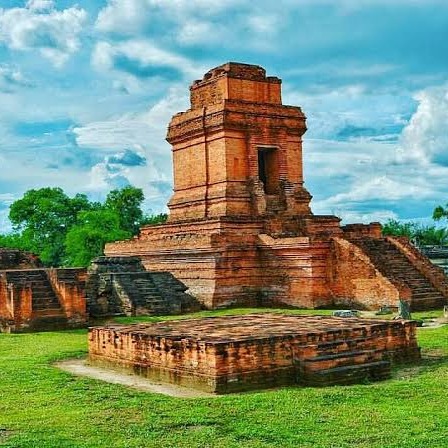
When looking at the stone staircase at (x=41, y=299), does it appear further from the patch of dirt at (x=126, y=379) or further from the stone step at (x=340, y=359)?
the stone step at (x=340, y=359)

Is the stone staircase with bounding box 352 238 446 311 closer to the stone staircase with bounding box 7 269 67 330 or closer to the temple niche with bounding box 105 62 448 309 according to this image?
the temple niche with bounding box 105 62 448 309

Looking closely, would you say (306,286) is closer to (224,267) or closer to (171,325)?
(224,267)

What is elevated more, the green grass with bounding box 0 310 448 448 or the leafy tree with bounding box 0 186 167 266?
the leafy tree with bounding box 0 186 167 266

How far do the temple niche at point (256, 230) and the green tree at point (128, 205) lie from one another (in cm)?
2015

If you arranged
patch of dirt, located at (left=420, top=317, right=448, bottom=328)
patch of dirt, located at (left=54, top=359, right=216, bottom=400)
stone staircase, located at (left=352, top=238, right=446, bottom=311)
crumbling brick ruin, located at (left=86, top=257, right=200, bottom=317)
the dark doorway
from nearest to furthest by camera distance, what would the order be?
patch of dirt, located at (left=54, top=359, right=216, bottom=400) → patch of dirt, located at (left=420, top=317, right=448, bottom=328) → stone staircase, located at (left=352, top=238, right=446, bottom=311) → crumbling brick ruin, located at (left=86, top=257, right=200, bottom=317) → the dark doorway

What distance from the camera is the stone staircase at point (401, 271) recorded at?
66.1ft

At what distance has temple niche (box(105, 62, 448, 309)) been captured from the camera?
20.9 m

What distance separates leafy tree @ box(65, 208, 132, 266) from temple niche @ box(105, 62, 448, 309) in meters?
13.5

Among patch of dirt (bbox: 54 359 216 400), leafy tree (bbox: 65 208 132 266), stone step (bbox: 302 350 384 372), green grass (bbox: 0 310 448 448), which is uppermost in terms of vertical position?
leafy tree (bbox: 65 208 132 266)

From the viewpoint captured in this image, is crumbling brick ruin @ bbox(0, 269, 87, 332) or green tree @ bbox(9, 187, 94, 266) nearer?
crumbling brick ruin @ bbox(0, 269, 87, 332)

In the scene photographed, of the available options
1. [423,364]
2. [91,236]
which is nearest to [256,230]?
[423,364]

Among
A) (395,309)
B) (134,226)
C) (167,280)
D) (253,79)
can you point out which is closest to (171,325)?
(395,309)

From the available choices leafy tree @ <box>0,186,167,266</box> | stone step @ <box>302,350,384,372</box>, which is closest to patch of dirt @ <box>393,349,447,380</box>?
stone step @ <box>302,350,384,372</box>

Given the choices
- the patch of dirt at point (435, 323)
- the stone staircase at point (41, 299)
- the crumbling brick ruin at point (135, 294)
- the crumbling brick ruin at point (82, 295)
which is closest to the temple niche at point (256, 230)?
the crumbling brick ruin at point (135, 294)
